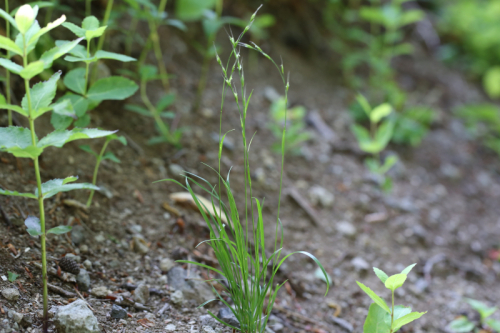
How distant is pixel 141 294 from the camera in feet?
3.69

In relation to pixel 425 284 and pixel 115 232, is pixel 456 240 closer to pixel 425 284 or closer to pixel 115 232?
pixel 425 284

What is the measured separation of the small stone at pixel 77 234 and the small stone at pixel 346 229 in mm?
1266

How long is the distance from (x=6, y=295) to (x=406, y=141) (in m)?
2.72

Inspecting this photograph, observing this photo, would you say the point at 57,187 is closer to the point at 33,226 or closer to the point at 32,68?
the point at 33,226

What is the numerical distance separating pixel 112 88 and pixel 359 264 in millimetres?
1331

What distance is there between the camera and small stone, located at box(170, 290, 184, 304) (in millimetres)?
1163

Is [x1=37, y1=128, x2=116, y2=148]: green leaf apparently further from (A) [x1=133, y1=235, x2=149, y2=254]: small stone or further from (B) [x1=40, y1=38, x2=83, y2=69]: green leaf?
(A) [x1=133, y1=235, x2=149, y2=254]: small stone

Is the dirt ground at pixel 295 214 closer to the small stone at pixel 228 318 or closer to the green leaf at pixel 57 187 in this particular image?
the small stone at pixel 228 318

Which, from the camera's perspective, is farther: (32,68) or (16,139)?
(16,139)

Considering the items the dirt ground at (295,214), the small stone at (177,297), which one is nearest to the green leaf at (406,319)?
the dirt ground at (295,214)

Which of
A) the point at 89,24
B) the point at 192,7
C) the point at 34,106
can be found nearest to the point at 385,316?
the point at 34,106

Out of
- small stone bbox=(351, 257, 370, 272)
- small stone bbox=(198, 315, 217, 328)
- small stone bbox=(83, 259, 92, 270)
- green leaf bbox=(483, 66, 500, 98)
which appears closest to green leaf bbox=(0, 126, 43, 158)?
small stone bbox=(83, 259, 92, 270)

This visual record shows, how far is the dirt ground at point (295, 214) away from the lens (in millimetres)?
1163

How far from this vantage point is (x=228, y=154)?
6.55 feet
